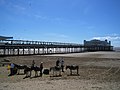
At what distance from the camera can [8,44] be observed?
4703 cm

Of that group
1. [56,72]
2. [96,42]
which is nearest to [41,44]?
[56,72]

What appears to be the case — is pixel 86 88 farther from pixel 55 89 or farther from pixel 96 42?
pixel 96 42

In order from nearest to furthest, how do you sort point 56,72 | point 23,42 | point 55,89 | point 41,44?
point 55,89 → point 56,72 → point 23,42 → point 41,44

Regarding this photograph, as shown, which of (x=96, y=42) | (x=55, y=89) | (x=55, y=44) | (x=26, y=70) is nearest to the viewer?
(x=55, y=89)

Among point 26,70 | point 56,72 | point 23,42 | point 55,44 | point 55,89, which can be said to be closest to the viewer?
A: point 55,89

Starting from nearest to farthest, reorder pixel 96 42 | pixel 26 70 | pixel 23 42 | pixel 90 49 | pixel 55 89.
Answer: pixel 55 89
pixel 26 70
pixel 23 42
pixel 90 49
pixel 96 42

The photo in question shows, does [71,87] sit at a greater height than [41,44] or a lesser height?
lesser

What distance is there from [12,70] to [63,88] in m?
7.11

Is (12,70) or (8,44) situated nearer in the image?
(12,70)

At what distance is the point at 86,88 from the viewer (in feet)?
35.4

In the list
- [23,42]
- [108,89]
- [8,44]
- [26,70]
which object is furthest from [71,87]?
[23,42]

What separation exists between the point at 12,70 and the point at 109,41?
131 m

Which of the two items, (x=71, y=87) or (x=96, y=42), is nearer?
(x=71, y=87)

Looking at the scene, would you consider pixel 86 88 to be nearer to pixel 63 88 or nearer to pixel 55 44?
pixel 63 88
